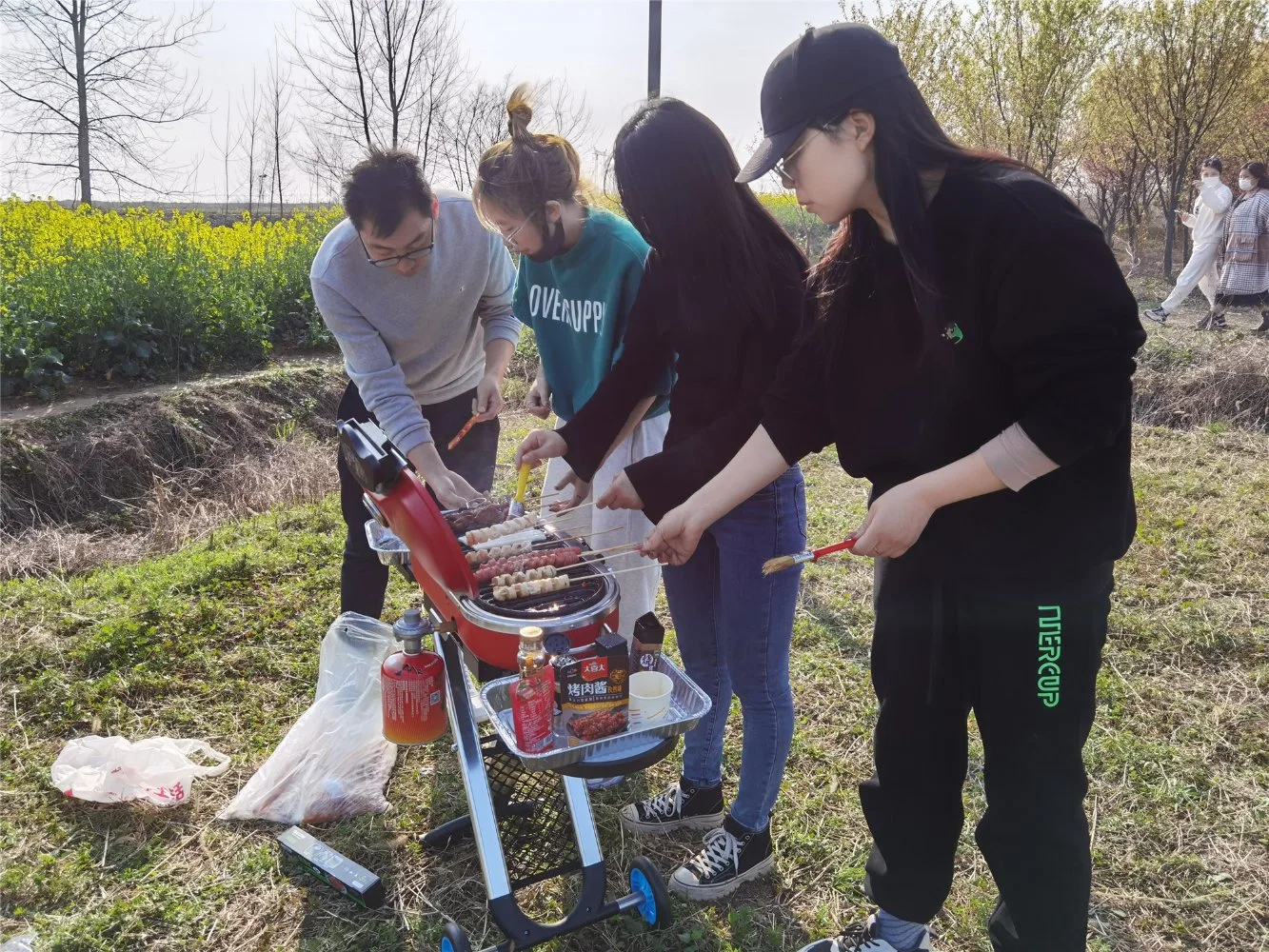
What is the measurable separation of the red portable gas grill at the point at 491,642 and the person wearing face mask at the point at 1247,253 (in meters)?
9.89

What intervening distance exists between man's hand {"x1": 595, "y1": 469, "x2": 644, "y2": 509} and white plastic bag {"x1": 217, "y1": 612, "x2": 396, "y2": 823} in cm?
115

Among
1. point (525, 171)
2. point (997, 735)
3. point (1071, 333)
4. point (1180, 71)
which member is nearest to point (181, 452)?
point (525, 171)

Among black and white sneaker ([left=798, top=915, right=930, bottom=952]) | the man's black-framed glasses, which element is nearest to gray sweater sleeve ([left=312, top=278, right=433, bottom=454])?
the man's black-framed glasses

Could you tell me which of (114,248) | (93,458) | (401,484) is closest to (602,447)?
(401,484)

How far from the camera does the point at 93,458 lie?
570cm

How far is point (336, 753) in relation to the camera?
282 centimetres

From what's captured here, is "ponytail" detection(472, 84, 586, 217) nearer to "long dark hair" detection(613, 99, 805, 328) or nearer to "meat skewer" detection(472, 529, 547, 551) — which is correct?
"long dark hair" detection(613, 99, 805, 328)

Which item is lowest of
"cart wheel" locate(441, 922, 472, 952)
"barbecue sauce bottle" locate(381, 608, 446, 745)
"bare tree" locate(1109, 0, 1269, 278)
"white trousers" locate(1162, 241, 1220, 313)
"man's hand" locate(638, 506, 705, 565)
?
"cart wheel" locate(441, 922, 472, 952)

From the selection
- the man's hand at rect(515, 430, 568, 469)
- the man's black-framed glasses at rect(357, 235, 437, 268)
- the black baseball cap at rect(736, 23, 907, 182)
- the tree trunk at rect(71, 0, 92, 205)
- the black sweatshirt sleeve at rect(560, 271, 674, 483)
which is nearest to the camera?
the black baseball cap at rect(736, 23, 907, 182)

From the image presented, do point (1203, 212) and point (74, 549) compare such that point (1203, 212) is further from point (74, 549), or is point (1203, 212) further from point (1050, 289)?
point (74, 549)

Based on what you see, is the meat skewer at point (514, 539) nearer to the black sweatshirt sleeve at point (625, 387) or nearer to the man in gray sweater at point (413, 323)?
the black sweatshirt sleeve at point (625, 387)

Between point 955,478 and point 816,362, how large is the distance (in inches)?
18.5

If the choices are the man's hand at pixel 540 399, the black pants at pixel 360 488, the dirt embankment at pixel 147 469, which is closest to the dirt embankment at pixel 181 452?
the dirt embankment at pixel 147 469

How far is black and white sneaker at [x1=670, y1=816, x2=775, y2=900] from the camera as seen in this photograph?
237 centimetres
